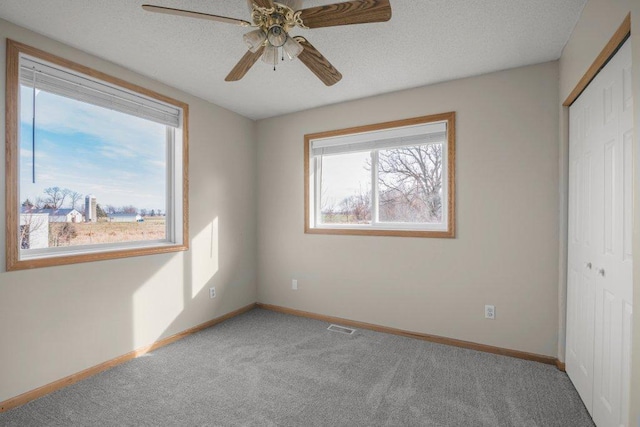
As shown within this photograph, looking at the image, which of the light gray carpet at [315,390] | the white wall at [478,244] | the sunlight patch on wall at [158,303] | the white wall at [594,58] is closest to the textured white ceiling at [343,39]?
the white wall at [594,58]

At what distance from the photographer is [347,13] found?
1.48 metres

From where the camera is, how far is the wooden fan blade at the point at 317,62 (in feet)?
5.87

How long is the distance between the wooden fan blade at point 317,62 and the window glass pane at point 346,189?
1429mm

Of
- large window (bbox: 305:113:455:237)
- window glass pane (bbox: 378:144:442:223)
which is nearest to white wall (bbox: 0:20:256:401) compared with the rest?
large window (bbox: 305:113:455:237)

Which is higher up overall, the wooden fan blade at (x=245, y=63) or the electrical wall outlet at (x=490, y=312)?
the wooden fan blade at (x=245, y=63)

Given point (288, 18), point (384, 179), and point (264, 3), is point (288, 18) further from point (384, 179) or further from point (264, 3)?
point (384, 179)

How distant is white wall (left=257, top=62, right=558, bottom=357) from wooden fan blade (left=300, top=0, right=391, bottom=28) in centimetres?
167

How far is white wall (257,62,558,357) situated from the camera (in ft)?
8.23

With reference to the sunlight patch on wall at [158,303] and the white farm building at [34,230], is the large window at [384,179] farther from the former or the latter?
the white farm building at [34,230]

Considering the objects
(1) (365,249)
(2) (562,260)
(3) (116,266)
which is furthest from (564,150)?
(3) (116,266)

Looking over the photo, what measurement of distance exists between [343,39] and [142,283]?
260 centimetres

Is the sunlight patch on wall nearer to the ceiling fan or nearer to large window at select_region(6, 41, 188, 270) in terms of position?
large window at select_region(6, 41, 188, 270)

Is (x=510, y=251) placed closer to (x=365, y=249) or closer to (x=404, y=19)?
(x=365, y=249)

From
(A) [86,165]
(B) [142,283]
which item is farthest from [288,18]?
(B) [142,283]
